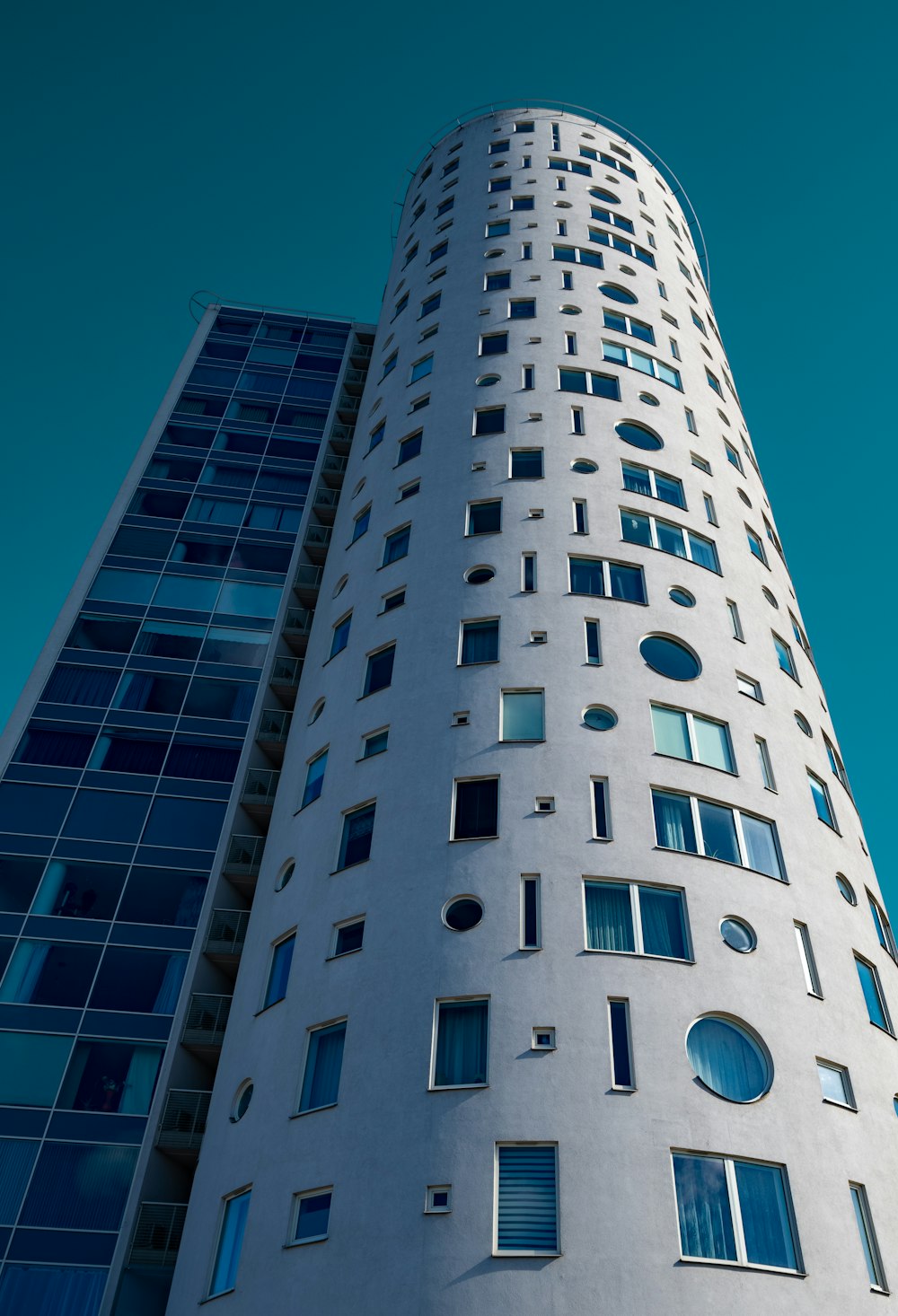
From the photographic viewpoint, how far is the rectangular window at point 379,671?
27203 millimetres

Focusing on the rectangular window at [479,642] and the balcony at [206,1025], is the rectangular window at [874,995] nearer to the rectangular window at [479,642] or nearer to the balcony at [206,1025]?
the rectangular window at [479,642]

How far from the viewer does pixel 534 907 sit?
20.9m

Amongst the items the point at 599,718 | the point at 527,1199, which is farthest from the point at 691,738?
the point at 527,1199

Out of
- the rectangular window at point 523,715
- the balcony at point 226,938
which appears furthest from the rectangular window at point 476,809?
the balcony at point 226,938

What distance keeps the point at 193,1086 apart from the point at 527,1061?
12022 millimetres

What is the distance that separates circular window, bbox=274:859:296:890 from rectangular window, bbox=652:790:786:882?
8.50m

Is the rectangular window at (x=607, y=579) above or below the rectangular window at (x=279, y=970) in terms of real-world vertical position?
above

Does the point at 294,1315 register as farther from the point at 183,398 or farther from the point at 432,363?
the point at 183,398

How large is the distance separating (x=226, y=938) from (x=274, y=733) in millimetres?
7218

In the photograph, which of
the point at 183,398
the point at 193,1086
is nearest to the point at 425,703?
the point at 193,1086

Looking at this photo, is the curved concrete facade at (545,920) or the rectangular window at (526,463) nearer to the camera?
the curved concrete facade at (545,920)

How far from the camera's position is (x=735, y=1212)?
56.9ft

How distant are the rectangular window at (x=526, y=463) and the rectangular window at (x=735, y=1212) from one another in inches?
728

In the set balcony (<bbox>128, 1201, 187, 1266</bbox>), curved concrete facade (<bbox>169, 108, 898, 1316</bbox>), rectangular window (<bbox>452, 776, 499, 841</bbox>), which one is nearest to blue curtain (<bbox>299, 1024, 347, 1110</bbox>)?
curved concrete facade (<bbox>169, 108, 898, 1316</bbox>)
